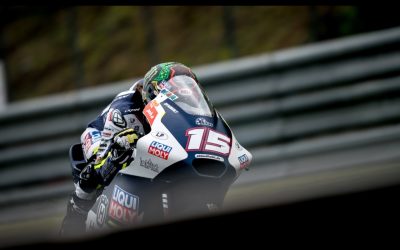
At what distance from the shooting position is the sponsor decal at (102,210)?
4.48 metres

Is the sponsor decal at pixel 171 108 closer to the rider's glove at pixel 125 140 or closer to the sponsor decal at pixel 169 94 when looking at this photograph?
the sponsor decal at pixel 169 94

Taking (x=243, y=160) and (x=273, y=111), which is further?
(x=273, y=111)

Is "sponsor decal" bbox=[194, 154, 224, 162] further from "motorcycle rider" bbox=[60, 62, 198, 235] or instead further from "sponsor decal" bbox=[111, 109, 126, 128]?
"sponsor decal" bbox=[111, 109, 126, 128]

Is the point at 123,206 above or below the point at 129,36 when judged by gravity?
below

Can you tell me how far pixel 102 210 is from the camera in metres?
4.51

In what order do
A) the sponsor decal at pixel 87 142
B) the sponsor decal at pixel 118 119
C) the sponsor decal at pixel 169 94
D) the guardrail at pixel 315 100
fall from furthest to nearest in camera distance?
the guardrail at pixel 315 100
the sponsor decal at pixel 87 142
the sponsor decal at pixel 118 119
the sponsor decal at pixel 169 94

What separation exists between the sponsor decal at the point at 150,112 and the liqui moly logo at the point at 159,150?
21 centimetres

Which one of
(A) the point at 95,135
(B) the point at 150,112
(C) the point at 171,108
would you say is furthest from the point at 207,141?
(A) the point at 95,135

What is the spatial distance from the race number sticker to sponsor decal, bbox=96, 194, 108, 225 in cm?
70

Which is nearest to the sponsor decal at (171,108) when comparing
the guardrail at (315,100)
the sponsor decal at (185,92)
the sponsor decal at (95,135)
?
the sponsor decal at (185,92)

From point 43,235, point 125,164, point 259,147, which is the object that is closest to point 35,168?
point 259,147

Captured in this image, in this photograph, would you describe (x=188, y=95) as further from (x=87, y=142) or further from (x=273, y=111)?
(x=273, y=111)

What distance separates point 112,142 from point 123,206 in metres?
0.37

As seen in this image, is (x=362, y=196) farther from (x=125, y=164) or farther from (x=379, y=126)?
(x=379, y=126)
